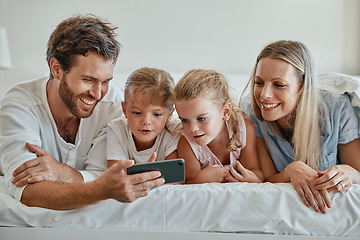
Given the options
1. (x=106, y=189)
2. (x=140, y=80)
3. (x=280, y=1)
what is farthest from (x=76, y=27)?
(x=280, y=1)

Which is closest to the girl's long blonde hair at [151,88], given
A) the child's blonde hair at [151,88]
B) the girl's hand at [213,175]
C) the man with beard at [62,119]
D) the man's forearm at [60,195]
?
the child's blonde hair at [151,88]

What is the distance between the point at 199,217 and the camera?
1067mm

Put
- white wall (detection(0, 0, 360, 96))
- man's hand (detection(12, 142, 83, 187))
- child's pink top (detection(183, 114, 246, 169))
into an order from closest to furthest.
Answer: man's hand (detection(12, 142, 83, 187)), child's pink top (detection(183, 114, 246, 169)), white wall (detection(0, 0, 360, 96))

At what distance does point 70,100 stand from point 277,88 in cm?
72

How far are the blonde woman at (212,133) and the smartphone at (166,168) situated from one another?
209 millimetres

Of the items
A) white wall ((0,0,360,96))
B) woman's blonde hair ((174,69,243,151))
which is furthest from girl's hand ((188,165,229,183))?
white wall ((0,0,360,96))

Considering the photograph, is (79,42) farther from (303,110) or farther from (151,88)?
(303,110)

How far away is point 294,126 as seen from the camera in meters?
1.33

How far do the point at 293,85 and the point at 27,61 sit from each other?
1.57m

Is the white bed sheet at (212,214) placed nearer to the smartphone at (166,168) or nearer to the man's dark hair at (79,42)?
the smartphone at (166,168)

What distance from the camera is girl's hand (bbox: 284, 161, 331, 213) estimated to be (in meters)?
1.06

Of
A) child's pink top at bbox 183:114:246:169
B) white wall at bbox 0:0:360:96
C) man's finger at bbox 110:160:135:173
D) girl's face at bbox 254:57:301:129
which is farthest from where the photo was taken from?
white wall at bbox 0:0:360:96

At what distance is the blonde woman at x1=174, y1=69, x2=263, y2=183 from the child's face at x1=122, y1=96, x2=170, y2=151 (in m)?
0.07

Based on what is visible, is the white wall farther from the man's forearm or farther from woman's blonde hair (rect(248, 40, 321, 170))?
the man's forearm
